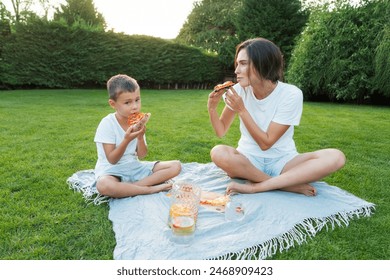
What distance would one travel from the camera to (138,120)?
2.69 m

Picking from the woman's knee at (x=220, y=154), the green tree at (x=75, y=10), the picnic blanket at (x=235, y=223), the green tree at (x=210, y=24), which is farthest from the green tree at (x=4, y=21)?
the green tree at (x=210, y=24)

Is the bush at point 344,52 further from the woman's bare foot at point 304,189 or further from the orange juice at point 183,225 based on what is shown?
the orange juice at point 183,225

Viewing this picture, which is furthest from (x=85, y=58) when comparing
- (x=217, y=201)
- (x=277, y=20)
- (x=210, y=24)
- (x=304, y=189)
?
(x=210, y=24)

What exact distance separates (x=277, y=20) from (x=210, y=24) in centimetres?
1312

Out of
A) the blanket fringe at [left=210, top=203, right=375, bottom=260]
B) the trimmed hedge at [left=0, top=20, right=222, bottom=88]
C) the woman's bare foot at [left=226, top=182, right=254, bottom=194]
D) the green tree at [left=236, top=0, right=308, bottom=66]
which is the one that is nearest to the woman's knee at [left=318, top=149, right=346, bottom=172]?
the blanket fringe at [left=210, top=203, right=375, bottom=260]

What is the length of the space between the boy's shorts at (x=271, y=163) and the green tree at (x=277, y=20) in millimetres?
15839

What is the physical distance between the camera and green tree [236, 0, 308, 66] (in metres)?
17.4

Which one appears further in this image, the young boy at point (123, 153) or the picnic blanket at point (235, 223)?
the young boy at point (123, 153)

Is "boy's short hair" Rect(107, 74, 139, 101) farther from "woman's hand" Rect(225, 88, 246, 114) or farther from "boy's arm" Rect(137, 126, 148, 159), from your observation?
"woman's hand" Rect(225, 88, 246, 114)

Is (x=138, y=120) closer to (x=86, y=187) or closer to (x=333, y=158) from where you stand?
(x=86, y=187)

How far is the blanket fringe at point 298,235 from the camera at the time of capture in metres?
2.02

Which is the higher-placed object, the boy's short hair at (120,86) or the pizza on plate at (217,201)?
the boy's short hair at (120,86)
